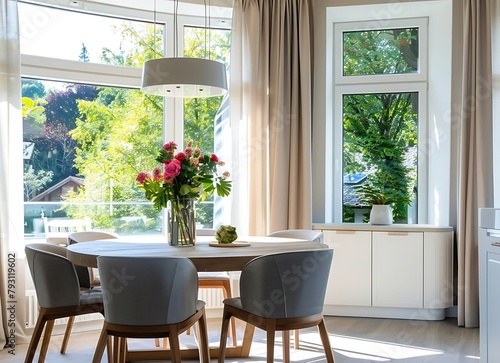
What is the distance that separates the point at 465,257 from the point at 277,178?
1627 millimetres

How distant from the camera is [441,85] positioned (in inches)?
201

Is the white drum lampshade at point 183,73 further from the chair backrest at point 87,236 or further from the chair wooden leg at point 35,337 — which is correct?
the chair wooden leg at point 35,337

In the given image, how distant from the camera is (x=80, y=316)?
14.6ft

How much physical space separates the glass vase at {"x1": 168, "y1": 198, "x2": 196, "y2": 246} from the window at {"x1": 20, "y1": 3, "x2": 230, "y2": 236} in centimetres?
169

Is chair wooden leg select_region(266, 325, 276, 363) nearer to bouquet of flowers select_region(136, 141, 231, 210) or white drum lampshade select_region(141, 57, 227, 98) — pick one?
bouquet of flowers select_region(136, 141, 231, 210)

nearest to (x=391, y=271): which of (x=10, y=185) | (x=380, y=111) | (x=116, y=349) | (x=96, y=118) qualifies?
(x=380, y=111)

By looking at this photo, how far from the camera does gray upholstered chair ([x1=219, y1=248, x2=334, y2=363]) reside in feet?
8.86

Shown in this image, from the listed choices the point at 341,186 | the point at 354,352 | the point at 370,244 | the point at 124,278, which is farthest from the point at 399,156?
the point at 124,278

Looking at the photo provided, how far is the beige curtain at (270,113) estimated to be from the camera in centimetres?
491

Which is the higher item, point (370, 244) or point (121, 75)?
point (121, 75)

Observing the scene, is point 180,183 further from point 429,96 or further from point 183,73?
point 429,96

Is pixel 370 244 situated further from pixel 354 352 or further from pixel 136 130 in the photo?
pixel 136 130

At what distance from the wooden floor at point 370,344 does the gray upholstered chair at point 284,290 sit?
96cm

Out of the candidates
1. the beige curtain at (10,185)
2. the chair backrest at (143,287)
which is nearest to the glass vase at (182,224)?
the chair backrest at (143,287)
